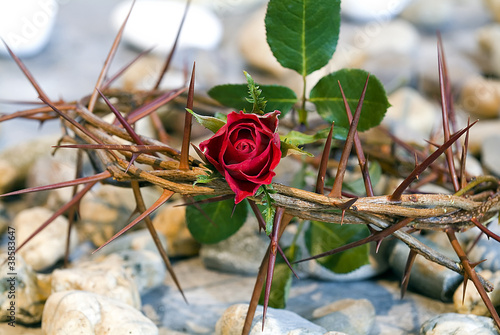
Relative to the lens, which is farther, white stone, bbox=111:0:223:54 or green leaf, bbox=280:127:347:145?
white stone, bbox=111:0:223:54

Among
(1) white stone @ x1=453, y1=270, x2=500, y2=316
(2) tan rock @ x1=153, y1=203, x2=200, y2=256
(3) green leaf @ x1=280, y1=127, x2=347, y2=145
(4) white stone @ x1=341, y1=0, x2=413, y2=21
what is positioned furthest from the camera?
(4) white stone @ x1=341, y1=0, x2=413, y2=21

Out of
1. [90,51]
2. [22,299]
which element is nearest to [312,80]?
[90,51]

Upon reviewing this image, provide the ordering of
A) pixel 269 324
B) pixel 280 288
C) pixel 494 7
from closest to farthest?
pixel 269 324 < pixel 280 288 < pixel 494 7

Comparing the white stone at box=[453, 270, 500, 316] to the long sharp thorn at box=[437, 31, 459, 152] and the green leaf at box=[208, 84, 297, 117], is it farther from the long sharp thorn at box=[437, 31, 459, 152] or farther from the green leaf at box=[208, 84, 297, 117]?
the green leaf at box=[208, 84, 297, 117]

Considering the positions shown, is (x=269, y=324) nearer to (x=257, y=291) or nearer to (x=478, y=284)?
(x=257, y=291)

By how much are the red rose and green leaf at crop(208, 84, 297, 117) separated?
170mm

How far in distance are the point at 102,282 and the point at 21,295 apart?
11 centimetres

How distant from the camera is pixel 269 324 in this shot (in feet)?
1.65

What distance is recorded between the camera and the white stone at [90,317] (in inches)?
20.4

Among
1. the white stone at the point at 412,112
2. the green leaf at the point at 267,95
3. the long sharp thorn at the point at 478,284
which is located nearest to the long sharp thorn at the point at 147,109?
the green leaf at the point at 267,95

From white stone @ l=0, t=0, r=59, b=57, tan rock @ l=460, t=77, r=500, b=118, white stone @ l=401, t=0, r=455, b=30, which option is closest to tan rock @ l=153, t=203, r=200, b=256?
tan rock @ l=460, t=77, r=500, b=118

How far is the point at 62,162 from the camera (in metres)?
1.04

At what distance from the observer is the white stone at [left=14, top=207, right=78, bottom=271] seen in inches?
29.6

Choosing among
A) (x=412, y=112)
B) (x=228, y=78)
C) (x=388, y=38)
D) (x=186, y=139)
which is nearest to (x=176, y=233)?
(x=186, y=139)
